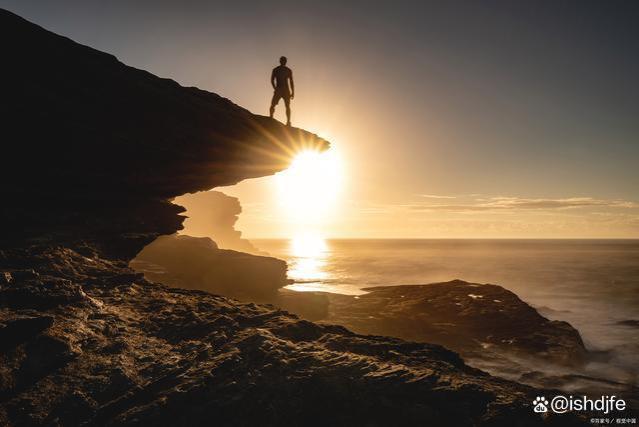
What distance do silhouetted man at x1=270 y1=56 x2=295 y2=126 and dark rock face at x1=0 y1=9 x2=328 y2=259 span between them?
1.28 metres

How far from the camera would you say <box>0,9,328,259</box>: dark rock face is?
10.1 meters

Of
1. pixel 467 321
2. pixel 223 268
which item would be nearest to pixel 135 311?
pixel 467 321

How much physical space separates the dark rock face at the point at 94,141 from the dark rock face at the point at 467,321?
21848mm

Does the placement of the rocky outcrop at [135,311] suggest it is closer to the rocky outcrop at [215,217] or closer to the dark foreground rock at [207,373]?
the dark foreground rock at [207,373]

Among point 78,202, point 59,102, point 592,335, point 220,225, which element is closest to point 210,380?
point 78,202

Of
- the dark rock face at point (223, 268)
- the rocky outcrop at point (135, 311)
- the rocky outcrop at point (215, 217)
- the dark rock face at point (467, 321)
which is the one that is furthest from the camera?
the rocky outcrop at point (215, 217)

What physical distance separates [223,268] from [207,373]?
34.7 meters

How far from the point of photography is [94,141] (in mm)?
11062

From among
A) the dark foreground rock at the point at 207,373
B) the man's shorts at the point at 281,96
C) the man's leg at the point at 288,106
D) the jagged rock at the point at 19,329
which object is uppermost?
the man's shorts at the point at 281,96

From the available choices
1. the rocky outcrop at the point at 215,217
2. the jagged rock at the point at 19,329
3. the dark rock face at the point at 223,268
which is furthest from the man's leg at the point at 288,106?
the rocky outcrop at the point at 215,217

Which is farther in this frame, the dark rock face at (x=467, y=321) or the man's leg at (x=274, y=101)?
the dark rock face at (x=467, y=321)

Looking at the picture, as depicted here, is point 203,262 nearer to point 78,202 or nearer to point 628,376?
point 78,202

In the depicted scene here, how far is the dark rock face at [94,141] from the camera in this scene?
10.1 metres

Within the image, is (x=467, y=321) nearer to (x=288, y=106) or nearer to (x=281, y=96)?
(x=288, y=106)
